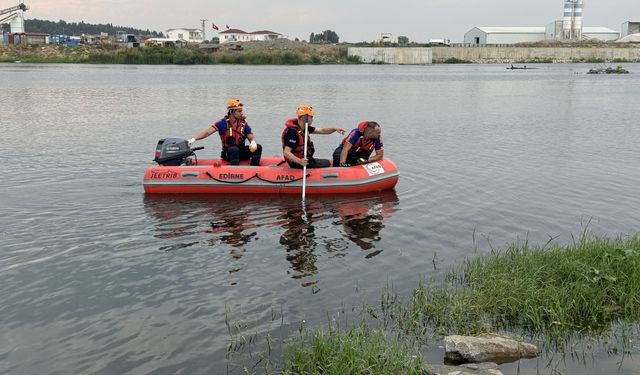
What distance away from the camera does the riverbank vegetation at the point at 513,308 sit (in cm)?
655

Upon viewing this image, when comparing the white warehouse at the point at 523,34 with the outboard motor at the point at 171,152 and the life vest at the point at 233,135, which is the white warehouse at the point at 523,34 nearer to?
the life vest at the point at 233,135

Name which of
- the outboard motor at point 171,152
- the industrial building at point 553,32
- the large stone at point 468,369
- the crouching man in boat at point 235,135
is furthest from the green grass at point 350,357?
the industrial building at point 553,32

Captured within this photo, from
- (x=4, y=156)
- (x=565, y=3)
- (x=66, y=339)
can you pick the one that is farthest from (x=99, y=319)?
(x=565, y=3)

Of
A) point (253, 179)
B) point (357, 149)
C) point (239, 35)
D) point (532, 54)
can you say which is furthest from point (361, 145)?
point (239, 35)

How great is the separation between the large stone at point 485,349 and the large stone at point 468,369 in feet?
0.81

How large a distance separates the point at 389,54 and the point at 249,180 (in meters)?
115

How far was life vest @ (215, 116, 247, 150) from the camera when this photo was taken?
13.9 meters

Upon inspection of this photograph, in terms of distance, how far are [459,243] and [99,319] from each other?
588 centimetres

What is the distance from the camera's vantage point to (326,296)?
27.7 ft

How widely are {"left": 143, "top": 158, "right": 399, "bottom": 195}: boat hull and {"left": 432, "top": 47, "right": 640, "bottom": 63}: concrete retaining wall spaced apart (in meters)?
120

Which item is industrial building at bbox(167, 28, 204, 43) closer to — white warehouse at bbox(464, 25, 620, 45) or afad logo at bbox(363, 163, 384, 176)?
white warehouse at bbox(464, 25, 620, 45)

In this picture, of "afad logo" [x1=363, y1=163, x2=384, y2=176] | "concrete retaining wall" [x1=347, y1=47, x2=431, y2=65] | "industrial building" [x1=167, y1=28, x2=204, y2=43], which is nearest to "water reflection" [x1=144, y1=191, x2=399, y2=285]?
"afad logo" [x1=363, y1=163, x2=384, y2=176]

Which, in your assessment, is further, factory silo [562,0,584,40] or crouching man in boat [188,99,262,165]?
factory silo [562,0,584,40]

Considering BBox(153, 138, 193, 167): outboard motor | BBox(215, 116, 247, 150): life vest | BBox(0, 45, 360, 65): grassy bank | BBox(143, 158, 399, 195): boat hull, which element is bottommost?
BBox(143, 158, 399, 195): boat hull
